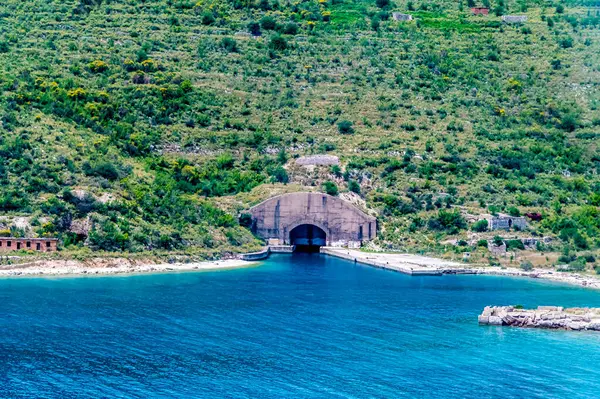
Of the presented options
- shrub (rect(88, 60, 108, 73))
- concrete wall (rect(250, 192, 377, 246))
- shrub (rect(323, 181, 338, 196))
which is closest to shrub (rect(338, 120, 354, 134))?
shrub (rect(323, 181, 338, 196))

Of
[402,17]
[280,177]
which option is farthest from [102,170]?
[402,17]

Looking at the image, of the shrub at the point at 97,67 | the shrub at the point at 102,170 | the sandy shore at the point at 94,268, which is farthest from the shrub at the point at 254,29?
the sandy shore at the point at 94,268

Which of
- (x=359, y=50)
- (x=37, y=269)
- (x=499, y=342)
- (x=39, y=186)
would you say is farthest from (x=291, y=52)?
(x=499, y=342)

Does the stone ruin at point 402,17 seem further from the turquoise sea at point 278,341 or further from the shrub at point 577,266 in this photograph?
the turquoise sea at point 278,341

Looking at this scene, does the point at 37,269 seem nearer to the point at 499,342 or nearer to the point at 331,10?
the point at 499,342

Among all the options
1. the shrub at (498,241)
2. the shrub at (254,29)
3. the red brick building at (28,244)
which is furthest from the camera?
the shrub at (254,29)
